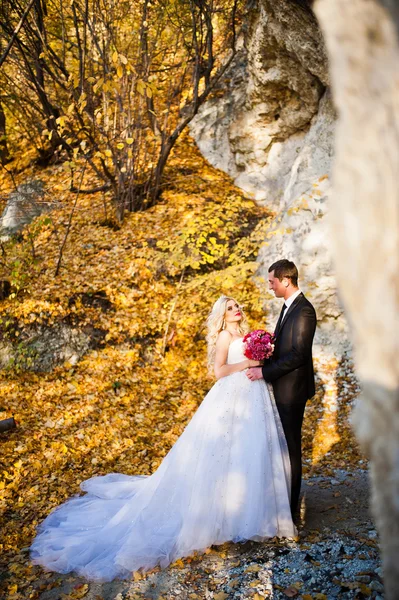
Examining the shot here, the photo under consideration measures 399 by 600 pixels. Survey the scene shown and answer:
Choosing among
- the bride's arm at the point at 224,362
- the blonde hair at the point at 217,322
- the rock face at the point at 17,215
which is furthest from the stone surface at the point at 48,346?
the bride's arm at the point at 224,362

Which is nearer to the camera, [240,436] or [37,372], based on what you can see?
[240,436]

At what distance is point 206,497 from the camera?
4.23m

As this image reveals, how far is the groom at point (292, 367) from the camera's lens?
4.37m

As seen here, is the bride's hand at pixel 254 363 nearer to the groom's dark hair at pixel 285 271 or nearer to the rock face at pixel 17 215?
the groom's dark hair at pixel 285 271

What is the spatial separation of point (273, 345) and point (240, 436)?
3.03ft

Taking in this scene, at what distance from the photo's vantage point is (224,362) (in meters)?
4.79

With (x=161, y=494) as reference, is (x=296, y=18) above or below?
above

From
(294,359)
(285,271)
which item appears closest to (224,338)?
Answer: (294,359)

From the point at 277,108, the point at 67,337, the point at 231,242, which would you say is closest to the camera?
the point at 67,337

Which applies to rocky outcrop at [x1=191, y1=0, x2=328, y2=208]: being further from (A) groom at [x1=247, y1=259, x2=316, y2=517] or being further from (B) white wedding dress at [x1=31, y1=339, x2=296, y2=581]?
(B) white wedding dress at [x1=31, y1=339, x2=296, y2=581]

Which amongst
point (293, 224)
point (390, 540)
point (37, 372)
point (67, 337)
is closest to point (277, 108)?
point (293, 224)

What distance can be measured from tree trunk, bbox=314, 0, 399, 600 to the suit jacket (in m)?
3.04

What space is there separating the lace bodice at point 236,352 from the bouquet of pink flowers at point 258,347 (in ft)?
0.87

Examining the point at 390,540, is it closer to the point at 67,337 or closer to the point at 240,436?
the point at 240,436
